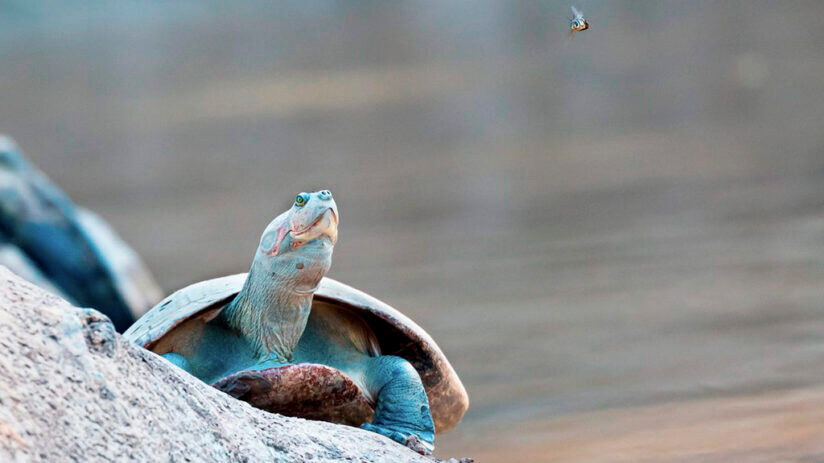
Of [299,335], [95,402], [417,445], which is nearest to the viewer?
[95,402]

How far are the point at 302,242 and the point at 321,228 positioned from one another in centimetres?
5

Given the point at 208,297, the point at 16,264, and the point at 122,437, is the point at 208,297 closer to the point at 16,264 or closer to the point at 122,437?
the point at 122,437

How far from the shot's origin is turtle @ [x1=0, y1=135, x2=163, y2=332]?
15.9ft

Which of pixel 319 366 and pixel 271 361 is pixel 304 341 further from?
pixel 319 366

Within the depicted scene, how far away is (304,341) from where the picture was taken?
207 cm

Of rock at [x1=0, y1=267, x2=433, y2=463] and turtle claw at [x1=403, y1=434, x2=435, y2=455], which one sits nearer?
rock at [x1=0, y1=267, x2=433, y2=463]

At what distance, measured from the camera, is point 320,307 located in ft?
6.90

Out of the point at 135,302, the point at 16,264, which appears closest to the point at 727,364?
the point at 135,302

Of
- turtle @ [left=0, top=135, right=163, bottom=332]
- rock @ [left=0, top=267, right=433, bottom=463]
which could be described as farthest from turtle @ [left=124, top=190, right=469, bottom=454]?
turtle @ [left=0, top=135, right=163, bottom=332]

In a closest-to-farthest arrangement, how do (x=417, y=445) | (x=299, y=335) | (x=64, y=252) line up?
(x=417, y=445) → (x=299, y=335) → (x=64, y=252)

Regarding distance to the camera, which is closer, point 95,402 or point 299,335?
point 95,402

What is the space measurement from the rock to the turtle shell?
0.34 m

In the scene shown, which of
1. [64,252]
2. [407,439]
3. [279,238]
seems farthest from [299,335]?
[64,252]

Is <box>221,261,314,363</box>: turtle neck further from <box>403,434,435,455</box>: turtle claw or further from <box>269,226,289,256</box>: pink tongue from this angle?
<box>403,434,435,455</box>: turtle claw
